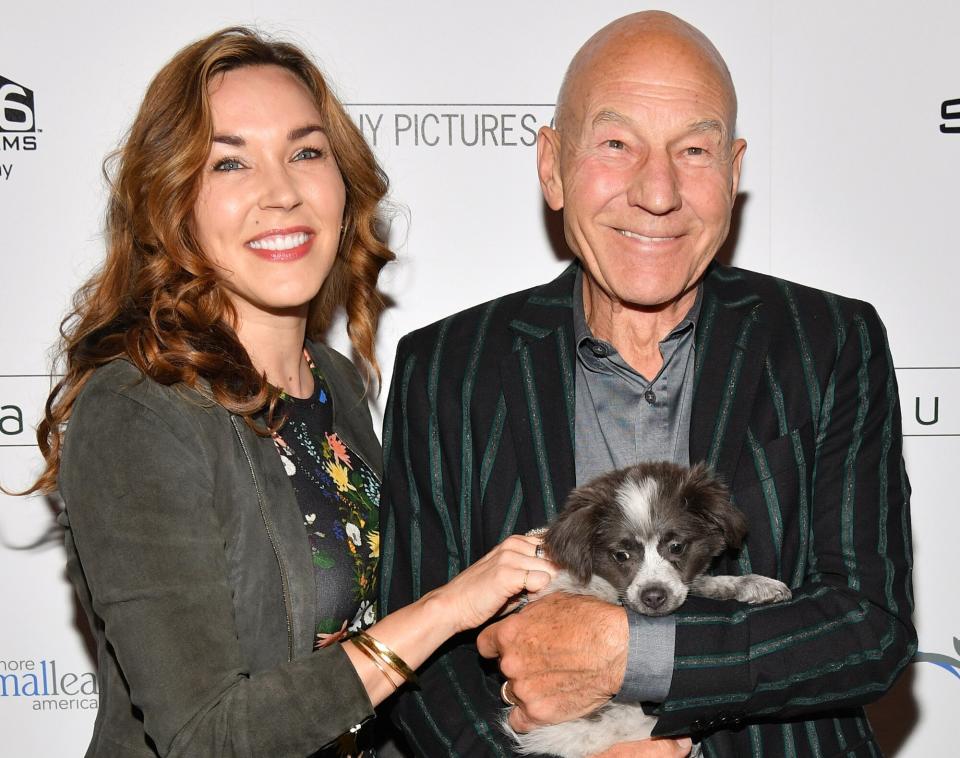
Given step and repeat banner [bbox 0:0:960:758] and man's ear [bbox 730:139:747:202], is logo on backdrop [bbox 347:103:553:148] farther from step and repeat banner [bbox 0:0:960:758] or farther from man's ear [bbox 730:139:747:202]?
man's ear [bbox 730:139:747:202]

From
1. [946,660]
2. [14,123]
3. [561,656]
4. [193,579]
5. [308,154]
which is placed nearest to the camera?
[193,579]

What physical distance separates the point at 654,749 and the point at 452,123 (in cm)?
227

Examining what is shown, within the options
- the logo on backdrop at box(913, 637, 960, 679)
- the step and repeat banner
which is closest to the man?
the step and repeat banner

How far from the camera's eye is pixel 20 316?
3.43 meters

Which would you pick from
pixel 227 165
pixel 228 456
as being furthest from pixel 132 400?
pixel 227 165

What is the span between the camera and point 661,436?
98.6 inches

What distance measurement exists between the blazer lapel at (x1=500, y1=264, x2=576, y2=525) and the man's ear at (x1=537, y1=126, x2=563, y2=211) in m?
0.35

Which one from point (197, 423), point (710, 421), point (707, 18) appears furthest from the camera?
point (707, 18)

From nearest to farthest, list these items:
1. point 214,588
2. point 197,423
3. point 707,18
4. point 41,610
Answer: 1. point 214,588
2. point 197,423
3. point 707,18
4. point 41,610

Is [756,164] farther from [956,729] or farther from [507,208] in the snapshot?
[956,729]

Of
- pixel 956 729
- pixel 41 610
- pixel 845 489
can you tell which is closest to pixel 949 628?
pixel 956 729

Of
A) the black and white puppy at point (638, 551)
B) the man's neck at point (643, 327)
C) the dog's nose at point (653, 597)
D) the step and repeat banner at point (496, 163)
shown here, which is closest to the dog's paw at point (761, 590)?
the black and white puppy at point (638, 551)

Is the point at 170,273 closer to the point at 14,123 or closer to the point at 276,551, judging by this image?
the point at 276,551

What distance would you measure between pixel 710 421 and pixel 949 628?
191cm
